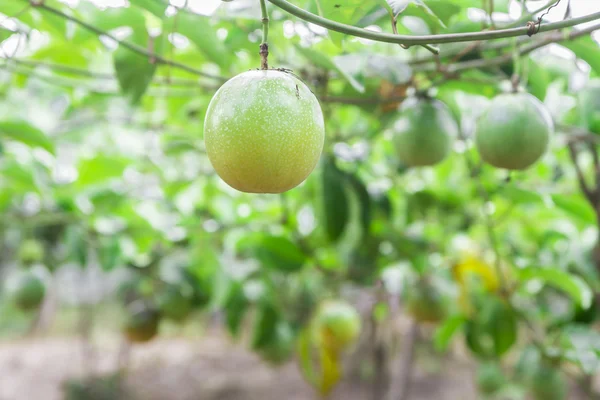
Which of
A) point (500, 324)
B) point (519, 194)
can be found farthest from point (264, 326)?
point (519, 194)

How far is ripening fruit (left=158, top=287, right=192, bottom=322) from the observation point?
219 cm

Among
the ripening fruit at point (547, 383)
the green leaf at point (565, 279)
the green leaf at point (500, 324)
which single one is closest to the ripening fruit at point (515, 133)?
the green leaf at point (565, 279)

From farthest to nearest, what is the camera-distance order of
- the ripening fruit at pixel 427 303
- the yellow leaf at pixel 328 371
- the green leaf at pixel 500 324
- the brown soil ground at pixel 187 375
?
the brown soil ground at pixel 187 375
the yellow leaf at pixel 328 371
the ripening fruit at pixel 427 303
the green leaf at pixel 500 324

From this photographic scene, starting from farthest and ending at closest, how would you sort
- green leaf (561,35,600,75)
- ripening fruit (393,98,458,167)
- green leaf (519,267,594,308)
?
green leaf (519,267,594,308) < ripening fruit (393,98,458,167) < green leaf (561,35,600,75)

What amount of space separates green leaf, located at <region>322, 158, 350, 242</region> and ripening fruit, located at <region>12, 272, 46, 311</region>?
144 cm

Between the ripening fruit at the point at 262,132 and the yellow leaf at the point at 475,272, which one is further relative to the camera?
the yellow leaf at the point at 475,272

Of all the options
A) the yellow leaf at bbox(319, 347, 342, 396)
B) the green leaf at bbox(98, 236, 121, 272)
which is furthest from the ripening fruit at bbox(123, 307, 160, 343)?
the yellow leaf at bbox(319, 347, 342, 396)

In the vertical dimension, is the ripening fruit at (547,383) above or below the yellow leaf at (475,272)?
below

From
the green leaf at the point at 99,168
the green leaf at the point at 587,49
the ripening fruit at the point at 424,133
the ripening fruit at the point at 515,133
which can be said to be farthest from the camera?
the green leaf at the point at 99,168

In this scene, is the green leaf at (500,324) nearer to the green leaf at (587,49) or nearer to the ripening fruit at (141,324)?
the green leaf at (587,49)

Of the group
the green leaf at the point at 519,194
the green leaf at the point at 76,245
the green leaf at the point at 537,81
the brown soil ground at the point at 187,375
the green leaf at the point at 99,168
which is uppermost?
the green leaf at the point at 537,81

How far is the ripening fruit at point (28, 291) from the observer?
212cm

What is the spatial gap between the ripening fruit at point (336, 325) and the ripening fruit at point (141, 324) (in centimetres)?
76

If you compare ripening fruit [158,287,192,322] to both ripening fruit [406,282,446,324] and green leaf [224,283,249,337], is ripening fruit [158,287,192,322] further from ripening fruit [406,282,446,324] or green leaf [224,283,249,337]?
ripening fruit [406,282,446,324]
